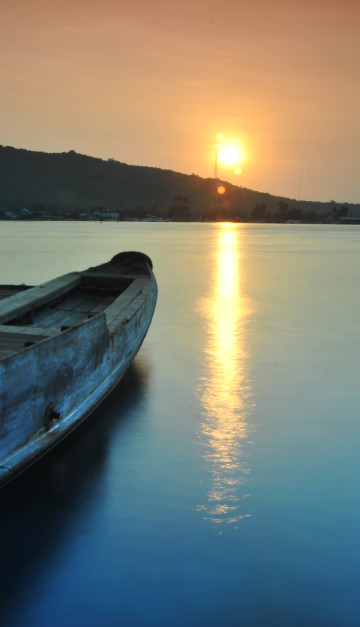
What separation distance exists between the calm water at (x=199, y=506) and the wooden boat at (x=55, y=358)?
537mm

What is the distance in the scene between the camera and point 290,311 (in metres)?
18.2

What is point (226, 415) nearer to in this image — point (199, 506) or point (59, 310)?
point (199, 506)

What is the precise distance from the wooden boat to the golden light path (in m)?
1.38

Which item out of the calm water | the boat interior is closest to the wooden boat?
the boat interior

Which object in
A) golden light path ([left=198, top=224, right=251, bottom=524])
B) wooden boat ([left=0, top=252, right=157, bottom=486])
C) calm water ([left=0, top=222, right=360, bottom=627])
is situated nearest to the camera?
calm water ([left=0, top=222, right=360, bottom=627])

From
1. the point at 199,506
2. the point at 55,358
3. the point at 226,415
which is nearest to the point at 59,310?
the point at 226,415

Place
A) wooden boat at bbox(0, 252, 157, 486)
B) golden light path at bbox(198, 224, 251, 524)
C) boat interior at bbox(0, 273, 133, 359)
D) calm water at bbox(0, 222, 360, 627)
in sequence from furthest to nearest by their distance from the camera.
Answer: boat interior at bbox(0, 273, 133, 359)
golden light path at bbox(198, 224, 251, 524)
wooden boat at bbox(0, 252, 157, 486)
calm water at bbox(0, 222, 360, 627)

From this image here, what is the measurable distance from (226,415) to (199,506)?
8.80 feet

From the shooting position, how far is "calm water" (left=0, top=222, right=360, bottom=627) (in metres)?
4.34

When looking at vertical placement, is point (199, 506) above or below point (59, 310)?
below

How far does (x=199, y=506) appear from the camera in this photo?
567 cm

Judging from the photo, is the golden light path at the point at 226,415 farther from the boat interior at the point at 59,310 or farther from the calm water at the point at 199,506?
the boat interior at the point at 59,310

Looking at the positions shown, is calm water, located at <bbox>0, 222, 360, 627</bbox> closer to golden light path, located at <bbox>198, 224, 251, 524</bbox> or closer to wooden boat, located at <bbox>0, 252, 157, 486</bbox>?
golden light path, located at <bbox>198, 224, 251, 524</bbox>

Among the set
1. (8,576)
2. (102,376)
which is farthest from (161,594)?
(102,376)
